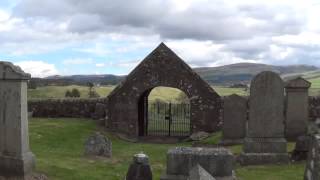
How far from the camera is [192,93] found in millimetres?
28797

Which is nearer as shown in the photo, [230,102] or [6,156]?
[6,156]

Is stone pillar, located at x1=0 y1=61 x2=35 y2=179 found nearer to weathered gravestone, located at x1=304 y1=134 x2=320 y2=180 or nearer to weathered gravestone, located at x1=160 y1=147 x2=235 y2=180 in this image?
weathered gravestone, located at x1=160 y1=147 x2=235 y2=180

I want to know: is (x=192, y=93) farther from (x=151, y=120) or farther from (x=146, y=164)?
(x=146, y=164)

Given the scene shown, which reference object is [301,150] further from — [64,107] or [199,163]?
[64,107]

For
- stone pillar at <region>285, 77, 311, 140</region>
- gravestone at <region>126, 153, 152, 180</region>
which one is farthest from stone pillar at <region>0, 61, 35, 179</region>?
stone pillar at <region>285, 77, 311, 140</region>

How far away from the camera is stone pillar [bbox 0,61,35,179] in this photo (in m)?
12.8

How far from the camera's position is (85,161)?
16.7m

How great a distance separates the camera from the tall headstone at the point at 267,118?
1683cm

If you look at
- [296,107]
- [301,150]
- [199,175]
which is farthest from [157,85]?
[199,175]

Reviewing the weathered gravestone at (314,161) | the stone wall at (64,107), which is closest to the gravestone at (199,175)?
the weathered gravestone at (314,161)

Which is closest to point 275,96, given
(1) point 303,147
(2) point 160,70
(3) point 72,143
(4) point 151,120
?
(1) point 303,147

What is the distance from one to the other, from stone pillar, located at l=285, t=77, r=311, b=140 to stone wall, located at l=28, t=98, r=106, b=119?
47.6 ft

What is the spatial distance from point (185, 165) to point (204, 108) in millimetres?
16873

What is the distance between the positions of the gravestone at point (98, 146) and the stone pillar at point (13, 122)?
5.33 metres
